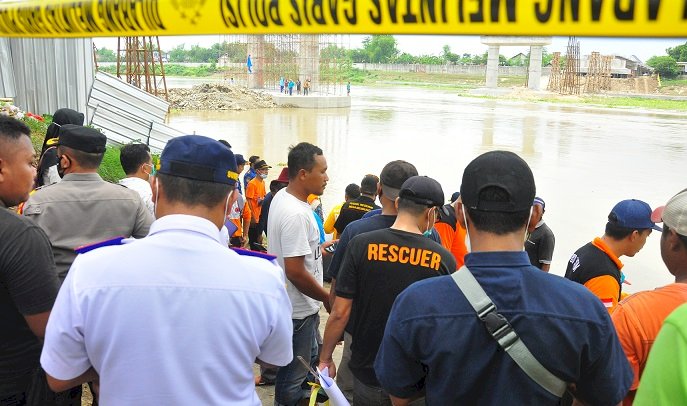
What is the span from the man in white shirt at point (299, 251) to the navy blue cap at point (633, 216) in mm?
1755

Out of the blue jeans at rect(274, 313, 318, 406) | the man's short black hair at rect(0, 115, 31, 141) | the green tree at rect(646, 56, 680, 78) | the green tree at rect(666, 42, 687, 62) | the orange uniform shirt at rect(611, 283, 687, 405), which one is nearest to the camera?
the orange uniform shirt at rect(611, 283, 687, 405)

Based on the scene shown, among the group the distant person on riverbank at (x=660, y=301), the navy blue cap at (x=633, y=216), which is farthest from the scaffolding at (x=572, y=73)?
the distant person on riverbank at (x=660, y=301)

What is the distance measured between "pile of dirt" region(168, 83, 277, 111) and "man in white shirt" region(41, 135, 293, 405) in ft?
128

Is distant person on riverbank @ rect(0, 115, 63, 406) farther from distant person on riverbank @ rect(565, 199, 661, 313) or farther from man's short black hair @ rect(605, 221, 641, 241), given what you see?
man's short black hair @ rect(605, 221, 641, 241)

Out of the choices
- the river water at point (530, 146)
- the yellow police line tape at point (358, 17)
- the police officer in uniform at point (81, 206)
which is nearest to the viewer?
the yellow police line tape at point (358, 17)

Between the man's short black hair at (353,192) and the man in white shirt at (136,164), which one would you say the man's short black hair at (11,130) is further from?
the man's short black hair at (353,192)

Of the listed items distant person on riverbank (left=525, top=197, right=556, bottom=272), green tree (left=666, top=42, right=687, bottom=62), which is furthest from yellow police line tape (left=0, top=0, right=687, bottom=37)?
green tree (left=666, top=42, right=687, bottom=62)

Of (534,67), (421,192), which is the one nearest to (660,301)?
(421,192)

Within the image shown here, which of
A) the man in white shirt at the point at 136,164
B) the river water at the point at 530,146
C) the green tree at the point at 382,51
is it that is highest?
the green tree at the point at 382,51

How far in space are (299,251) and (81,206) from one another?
4.03 ft

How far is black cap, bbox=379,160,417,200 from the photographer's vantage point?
3474 mm

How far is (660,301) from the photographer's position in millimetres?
2078

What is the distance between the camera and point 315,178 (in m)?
3.78

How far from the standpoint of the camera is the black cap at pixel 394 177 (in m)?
3.47
